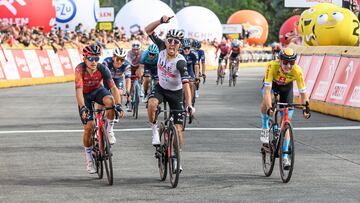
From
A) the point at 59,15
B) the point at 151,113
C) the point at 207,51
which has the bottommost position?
the point at 207,51

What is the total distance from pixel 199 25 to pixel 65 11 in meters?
22.1

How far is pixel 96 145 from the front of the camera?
40.9 ft

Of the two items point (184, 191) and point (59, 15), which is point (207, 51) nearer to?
point (59, 15)

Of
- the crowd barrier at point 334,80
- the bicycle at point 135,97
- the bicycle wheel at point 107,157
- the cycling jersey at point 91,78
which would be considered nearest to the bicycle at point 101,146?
the bicycle wheel at point 107,157

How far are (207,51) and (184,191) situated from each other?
5280cm

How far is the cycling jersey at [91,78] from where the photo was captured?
1262 centimetres

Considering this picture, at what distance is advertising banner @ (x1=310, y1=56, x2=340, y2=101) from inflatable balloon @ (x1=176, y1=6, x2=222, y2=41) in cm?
4590

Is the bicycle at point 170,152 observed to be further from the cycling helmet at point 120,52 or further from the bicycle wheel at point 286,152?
the cycling helmet at point 120,52

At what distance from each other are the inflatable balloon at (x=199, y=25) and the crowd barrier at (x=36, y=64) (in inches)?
972

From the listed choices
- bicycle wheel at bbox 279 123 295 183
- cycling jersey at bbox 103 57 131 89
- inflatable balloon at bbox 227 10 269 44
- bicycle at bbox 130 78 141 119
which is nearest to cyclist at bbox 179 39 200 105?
bicycle at bbox 130 78 141 119

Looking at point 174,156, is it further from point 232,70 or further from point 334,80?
point 232,70

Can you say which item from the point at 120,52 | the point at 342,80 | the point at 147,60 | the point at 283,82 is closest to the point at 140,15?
the point at 342,80

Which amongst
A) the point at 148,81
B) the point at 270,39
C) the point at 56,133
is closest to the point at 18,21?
the point at 148,81

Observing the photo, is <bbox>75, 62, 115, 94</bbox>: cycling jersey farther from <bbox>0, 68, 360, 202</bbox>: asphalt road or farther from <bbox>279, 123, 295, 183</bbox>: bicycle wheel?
<bbox>279, 123, 295, 183</bbox>: bicycle wheel
